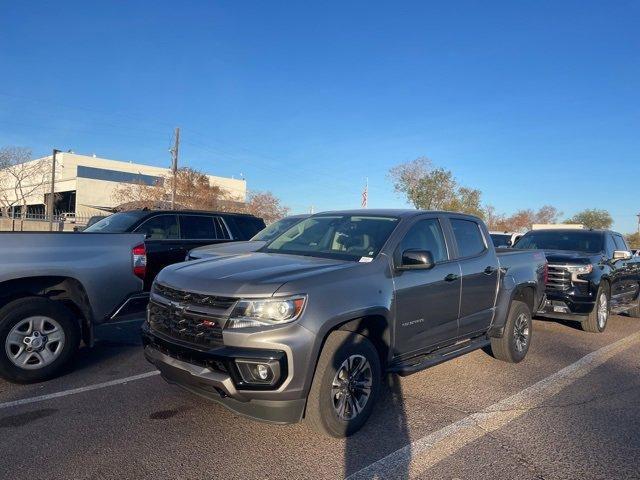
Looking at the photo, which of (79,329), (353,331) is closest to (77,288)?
(79,329)

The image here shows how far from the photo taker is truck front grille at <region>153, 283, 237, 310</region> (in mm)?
3549

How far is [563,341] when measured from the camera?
7.78 metres

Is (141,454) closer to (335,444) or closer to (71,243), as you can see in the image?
(335,444)

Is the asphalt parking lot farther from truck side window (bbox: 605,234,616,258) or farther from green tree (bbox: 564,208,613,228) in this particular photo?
green tree (bbox: 564,208,613,228)

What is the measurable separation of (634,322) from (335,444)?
9.07 m

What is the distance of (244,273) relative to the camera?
12.5ft

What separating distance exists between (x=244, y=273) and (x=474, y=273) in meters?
2.72

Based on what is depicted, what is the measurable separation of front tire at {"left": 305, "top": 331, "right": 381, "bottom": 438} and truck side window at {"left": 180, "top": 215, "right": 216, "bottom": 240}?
5705 millimetres

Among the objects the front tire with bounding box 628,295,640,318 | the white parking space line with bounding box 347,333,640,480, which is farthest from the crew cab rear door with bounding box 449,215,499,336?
the front tire with bounding box 628,295,640,318

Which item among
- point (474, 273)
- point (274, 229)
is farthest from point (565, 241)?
point (274, 229)

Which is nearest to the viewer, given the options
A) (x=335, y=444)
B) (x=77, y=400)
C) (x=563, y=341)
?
(x=335, y=444)

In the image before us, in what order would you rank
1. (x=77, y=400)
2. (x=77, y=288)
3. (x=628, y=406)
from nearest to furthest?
(x=77, y=400), (x=628, y=406), (x=77, y=288)

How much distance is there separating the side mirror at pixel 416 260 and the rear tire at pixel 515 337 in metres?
2.24

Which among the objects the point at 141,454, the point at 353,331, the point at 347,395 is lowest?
the point at 141,454
